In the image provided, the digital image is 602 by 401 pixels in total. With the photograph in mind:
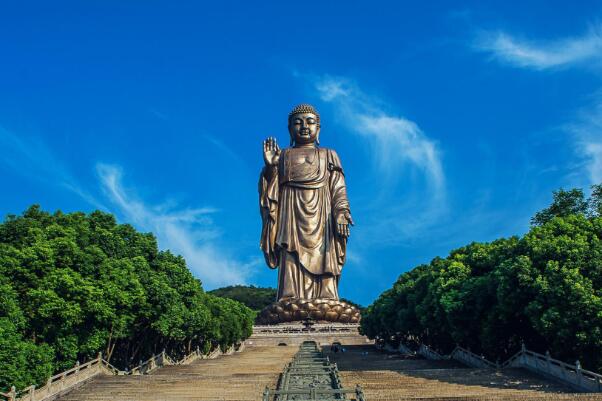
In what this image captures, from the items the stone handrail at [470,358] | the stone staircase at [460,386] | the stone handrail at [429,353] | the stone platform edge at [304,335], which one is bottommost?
the stone staircase at [460,386]

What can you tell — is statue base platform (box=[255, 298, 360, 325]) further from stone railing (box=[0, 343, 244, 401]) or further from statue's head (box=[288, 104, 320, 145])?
stone railing (box=[0, 343, 244, 401])

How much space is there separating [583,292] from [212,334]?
55.2ft

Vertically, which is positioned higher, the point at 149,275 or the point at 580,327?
the point at 149,275

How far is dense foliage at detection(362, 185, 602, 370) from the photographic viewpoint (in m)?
14.8

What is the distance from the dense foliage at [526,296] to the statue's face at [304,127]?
994 inches

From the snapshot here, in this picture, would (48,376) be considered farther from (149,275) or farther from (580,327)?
(580,327)

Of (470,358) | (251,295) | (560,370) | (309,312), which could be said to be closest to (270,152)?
(309,312)

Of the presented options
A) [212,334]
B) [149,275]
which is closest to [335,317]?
[212,334]

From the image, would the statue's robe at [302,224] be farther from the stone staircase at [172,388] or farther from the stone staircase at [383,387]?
the stone staircase at [172,388]

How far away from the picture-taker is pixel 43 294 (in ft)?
50.0

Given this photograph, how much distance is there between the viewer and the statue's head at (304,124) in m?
49.6

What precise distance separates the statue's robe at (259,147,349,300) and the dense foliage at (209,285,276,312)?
127 ft

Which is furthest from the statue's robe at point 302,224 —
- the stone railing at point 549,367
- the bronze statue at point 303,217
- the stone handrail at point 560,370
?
the stone handrail at point 560,370

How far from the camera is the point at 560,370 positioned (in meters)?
15.3
